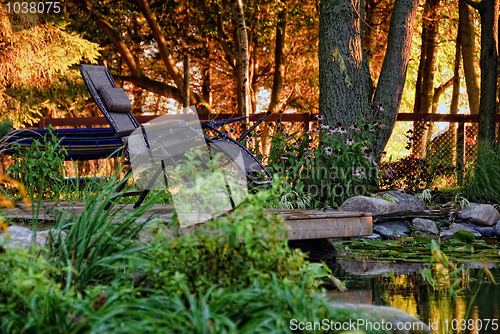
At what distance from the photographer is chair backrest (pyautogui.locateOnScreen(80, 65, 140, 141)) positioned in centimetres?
365

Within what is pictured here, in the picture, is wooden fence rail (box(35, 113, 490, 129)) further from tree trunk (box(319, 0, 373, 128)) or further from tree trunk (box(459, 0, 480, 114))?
tree trunk (box(319, 0, 373, 128))

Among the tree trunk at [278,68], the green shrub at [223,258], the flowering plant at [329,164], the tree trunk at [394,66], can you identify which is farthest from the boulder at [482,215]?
the tree trunk at [278,68]

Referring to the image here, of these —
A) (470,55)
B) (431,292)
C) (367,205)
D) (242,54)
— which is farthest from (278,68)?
(431,292)

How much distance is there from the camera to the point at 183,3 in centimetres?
1244

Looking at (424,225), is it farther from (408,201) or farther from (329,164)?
(329,164)

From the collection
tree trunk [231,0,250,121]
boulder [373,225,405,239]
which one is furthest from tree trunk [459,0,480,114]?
boulder [373,225,405,239]

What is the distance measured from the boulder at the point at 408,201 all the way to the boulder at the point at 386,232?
0.80 meters

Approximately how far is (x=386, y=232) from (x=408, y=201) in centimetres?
111

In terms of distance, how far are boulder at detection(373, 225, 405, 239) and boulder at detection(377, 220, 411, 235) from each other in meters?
0.07

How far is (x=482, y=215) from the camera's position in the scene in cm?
479

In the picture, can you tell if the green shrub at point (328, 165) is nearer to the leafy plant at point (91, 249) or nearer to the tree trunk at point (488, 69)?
the tree trunk at point (488, 69)

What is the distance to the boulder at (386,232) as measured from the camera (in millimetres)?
4332

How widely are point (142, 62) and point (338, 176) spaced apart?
12796 mm

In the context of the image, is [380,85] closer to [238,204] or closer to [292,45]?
[238,204]
